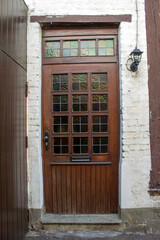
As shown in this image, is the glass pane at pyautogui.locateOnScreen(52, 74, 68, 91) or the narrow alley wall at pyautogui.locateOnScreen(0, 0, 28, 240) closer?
the narrow alley wall at pyautogui.locateOnScreen(0, 0, 28, 240)

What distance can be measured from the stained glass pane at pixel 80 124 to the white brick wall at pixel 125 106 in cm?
57

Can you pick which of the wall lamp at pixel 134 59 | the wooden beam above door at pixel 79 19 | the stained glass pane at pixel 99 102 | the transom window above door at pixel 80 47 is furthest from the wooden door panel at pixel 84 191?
the wooden beam above door at pixel 79 19

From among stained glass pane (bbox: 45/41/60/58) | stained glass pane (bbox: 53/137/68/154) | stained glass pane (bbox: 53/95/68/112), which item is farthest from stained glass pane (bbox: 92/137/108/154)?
stained glass pane (bbox: 45/41/60/58)

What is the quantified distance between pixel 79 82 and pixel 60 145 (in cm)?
108

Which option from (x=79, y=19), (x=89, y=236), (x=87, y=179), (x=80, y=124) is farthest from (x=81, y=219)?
(x=79, y=19)

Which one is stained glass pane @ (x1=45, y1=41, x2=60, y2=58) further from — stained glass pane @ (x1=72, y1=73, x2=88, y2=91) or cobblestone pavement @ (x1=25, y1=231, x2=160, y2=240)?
A: cobblestone pavement @ (x1=25, y1=231, x2=160, y2=240)

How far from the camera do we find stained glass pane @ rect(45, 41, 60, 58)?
3.40 metres

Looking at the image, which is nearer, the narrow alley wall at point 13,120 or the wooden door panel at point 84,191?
the narrow alley wall at point 13,120

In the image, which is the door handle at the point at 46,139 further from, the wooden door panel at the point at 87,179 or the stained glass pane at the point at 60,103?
the stained glass pane at the point at 60,103

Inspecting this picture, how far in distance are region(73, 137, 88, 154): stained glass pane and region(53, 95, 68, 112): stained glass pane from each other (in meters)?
0.53

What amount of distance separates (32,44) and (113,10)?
1368 millimetres

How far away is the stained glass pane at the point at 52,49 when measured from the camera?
3404 millimetres

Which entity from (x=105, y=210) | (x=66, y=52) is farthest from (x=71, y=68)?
(x=105, y=210)

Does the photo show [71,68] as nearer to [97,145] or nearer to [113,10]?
[113,10]
